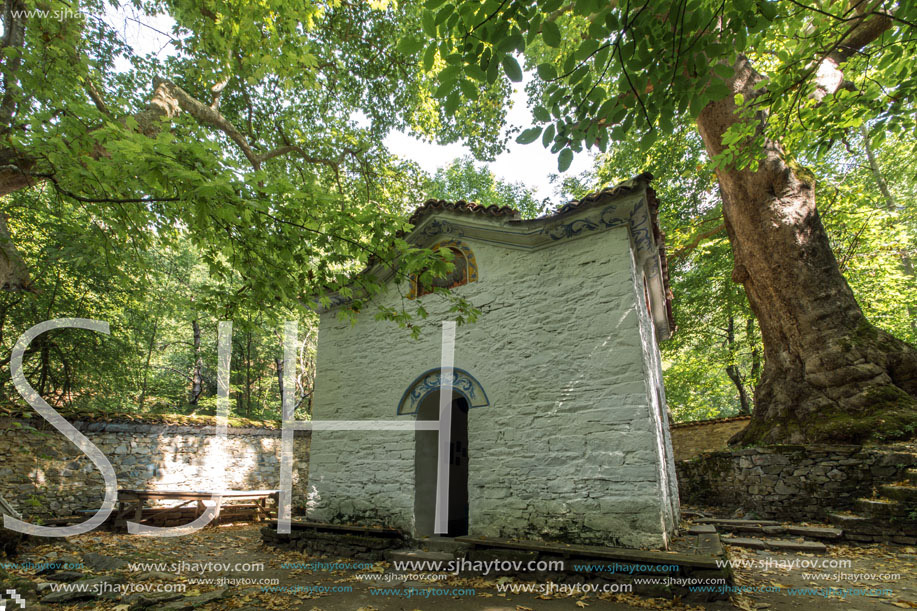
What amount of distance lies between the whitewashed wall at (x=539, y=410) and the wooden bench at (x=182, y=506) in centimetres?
398

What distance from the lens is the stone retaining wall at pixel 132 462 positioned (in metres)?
7.57

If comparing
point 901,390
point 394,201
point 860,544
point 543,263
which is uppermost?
point 394,201

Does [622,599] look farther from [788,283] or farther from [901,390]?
[788,283]

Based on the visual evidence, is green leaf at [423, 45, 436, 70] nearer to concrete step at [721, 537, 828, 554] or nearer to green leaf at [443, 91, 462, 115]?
green leaf at [443, 91, 462, 115]

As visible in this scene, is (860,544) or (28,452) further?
(28,452)

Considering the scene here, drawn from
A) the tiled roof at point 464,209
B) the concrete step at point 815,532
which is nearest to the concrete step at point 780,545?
the concrete step at point 815,532

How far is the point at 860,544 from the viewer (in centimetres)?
590

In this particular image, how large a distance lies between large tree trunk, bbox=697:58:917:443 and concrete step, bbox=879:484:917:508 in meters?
0.88

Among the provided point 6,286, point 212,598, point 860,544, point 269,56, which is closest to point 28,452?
point 6,286

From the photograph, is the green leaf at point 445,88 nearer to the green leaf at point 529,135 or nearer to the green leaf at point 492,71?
the green leaf at point 492,71

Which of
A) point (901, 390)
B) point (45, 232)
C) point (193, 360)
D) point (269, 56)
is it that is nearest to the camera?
point (269, 56)

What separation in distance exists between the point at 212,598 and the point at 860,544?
8316 millimetres

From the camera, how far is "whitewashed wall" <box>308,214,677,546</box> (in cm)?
469

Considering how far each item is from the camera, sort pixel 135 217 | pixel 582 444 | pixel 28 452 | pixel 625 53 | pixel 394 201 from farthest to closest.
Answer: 1. pixel 394 201
2. pixel 28 452
3. pixel 582 444
4. pixel 135 217
5. pixel 625 53
